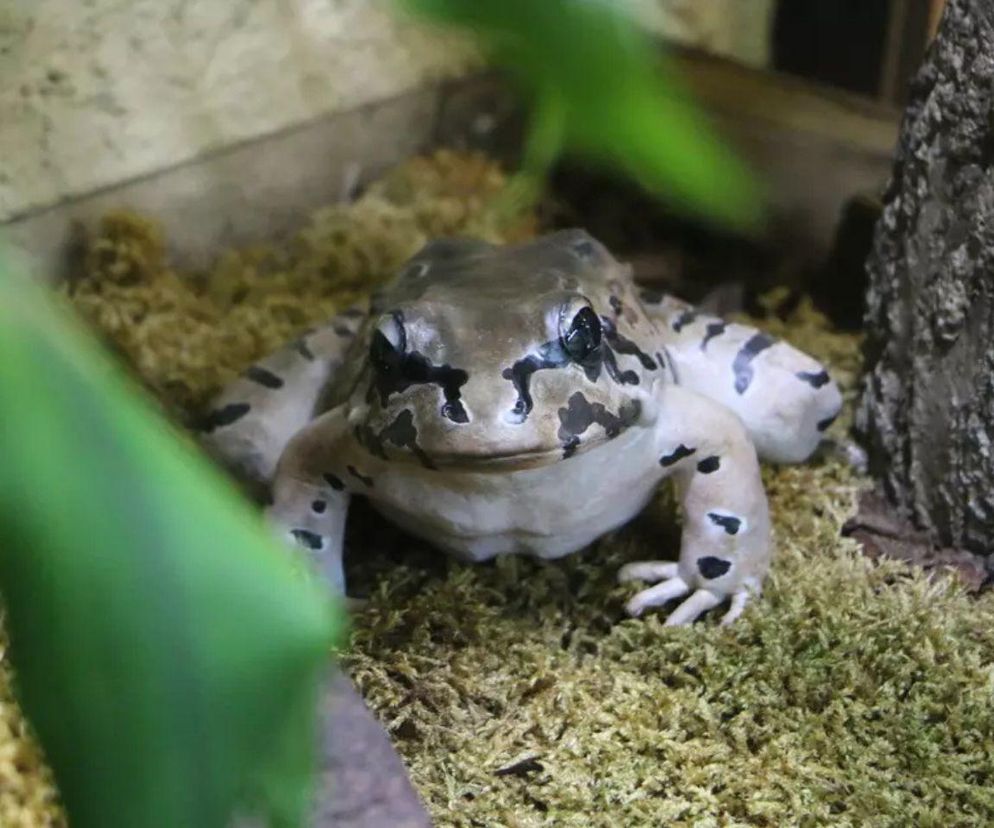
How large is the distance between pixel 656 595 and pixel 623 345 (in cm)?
Answer: 36

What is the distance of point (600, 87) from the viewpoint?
1.49 feet

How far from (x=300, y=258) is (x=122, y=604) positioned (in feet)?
7.00

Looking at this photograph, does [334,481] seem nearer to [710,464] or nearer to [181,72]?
[710,464]

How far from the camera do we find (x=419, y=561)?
1.82 m

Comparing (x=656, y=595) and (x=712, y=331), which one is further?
(x=712, y=331)

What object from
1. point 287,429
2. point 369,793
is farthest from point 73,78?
point 369,793

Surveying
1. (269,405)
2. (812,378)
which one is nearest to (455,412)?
(269,405)

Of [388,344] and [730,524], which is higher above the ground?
[388,344]

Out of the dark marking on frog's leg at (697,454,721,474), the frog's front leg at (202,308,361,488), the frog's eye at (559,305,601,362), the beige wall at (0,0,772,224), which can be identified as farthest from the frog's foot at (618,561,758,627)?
the beige wall at (0,0,772,224)

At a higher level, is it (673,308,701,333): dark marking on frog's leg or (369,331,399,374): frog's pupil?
(369,331,399,374): frog's pupil

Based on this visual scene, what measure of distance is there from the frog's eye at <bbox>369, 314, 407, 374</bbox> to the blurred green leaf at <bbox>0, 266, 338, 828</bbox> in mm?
1023

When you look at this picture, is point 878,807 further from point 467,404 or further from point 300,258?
point 300,258

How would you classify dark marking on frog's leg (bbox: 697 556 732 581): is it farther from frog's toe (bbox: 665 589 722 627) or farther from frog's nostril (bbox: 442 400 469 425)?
frog's nostril (bbox: 442 400 469 425)

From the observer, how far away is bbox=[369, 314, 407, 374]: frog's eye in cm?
152
